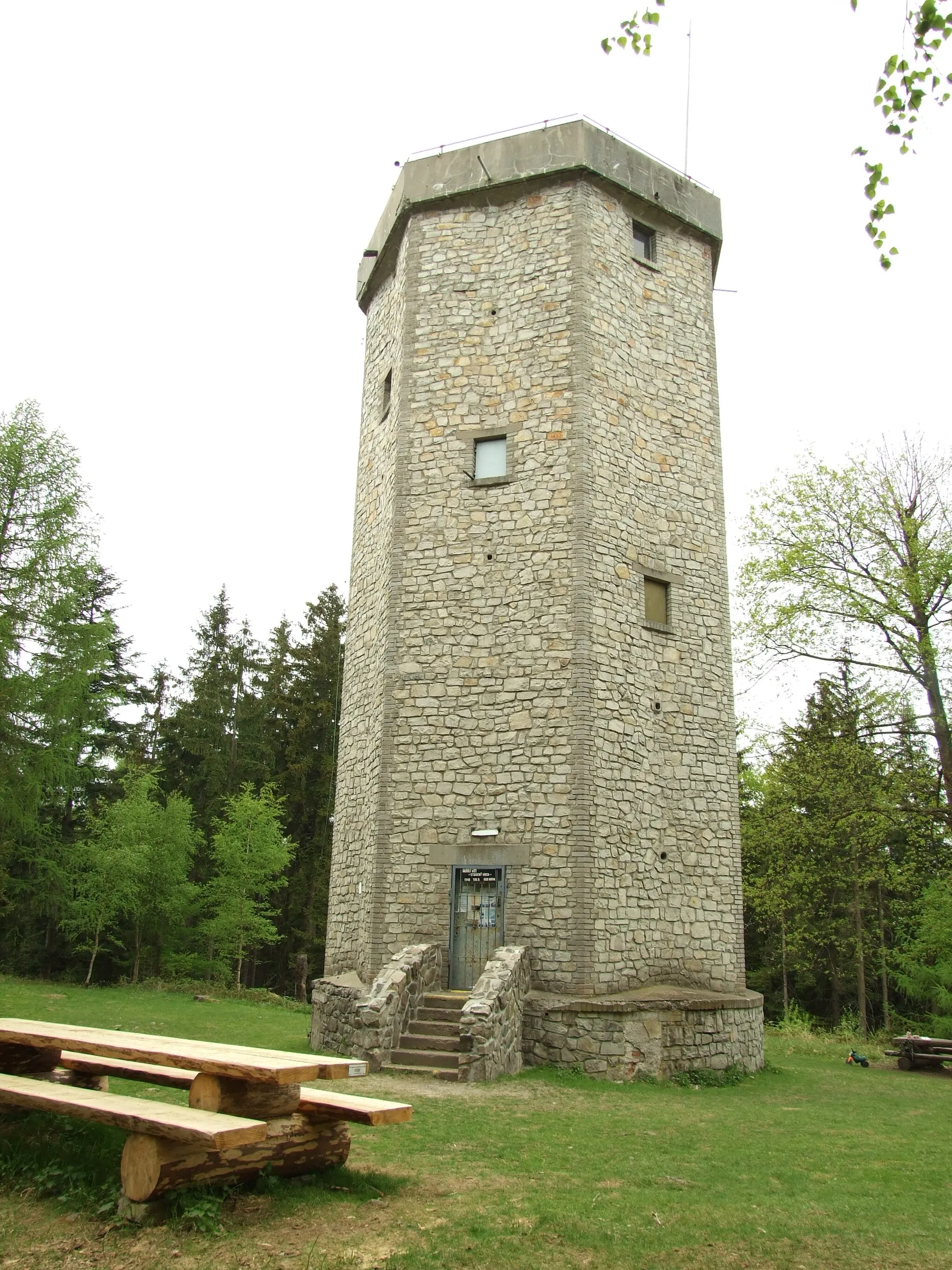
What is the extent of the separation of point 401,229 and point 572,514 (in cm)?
577

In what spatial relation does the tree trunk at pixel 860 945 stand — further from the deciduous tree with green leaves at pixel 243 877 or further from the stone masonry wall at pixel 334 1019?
the deciduous tree with green leaves at pixel 243 877

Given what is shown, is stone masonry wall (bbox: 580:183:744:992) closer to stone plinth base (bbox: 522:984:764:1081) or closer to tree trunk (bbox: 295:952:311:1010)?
stone plinth base (bbox: 522:984:764:1081)

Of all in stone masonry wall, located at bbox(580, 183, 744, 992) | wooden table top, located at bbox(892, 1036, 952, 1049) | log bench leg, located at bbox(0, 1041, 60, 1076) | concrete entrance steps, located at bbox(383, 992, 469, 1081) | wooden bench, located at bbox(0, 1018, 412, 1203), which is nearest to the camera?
wooden bench, located at bbox(0, 1018, 412, 1203)

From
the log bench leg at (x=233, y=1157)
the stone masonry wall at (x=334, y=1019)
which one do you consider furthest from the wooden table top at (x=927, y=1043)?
the log bench leg at (x=233, y=1157)

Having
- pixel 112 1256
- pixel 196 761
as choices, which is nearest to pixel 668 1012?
pixel 112 1256

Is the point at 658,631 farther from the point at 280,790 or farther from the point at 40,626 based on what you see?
the point at 280,790

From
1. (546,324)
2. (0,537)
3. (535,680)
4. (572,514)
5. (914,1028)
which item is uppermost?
(546,324)

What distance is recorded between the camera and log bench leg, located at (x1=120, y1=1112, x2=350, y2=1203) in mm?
4176

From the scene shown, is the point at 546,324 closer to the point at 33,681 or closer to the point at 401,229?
the point at 401,229

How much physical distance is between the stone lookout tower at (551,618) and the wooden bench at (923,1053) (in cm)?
328

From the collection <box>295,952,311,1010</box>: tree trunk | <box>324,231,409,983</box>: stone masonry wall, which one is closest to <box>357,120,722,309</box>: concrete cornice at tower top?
<box>324,231,409,983</box>: stone masonry wall

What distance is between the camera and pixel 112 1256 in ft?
12.7

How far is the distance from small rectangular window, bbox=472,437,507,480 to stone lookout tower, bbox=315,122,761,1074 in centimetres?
5

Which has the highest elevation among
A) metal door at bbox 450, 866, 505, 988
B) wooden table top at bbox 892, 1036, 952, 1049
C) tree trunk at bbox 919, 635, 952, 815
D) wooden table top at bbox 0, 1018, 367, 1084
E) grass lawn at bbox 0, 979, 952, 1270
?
tree trunk at bbox 919, 635, 952, 815
